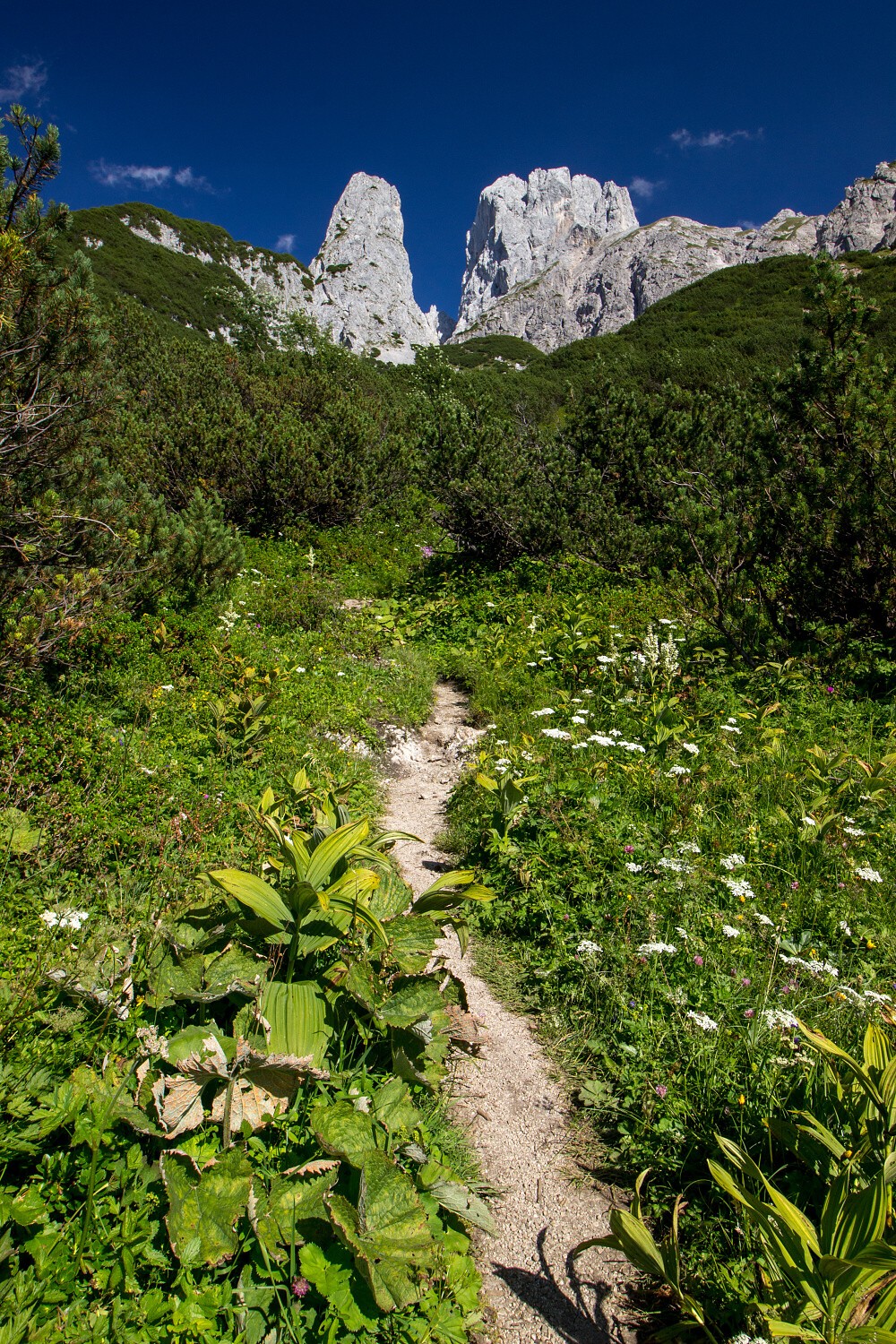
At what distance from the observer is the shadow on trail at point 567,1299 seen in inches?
78.2

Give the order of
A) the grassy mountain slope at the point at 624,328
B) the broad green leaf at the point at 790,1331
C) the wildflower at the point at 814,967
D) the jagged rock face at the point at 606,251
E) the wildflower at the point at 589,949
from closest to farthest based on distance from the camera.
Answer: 1. the broad green leaf at the point at 790,1331
2. the wildflower at the point at 814,967
3. the wildflower at the point at 589,949
4. the grassy mountain slope at the point at 624,328
5. the jagged rock face at the point at 606,251

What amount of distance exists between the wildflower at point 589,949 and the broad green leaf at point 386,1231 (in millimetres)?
1505

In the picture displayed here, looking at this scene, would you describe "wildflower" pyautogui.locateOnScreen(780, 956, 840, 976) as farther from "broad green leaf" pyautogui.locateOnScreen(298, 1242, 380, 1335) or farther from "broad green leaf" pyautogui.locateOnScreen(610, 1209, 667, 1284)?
"broad green leaf" pyautogui.locateOnScreen(298, 1242, 380, 1335)

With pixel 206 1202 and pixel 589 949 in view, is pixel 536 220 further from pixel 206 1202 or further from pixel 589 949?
pixel 206 1202

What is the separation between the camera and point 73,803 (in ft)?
12.3

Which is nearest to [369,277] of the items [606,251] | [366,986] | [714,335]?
[606,251]

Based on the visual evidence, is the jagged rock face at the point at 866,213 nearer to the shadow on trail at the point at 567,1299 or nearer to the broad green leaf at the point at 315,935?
the broad green leaf at the point at 315,935

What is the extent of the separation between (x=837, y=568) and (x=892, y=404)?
170cm

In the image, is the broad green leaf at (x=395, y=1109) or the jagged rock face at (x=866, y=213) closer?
the broad green leaf at (x=395, y=1109)

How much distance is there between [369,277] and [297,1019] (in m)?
126

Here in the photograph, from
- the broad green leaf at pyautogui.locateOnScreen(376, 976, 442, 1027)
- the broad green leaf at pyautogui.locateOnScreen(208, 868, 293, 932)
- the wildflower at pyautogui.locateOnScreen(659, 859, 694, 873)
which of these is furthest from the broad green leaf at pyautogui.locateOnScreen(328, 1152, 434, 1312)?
the wildflower at pyautogui.locateOnScreen(659, 859, 694, 873)

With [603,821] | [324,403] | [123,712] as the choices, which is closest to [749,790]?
[603,821]

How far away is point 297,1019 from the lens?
7.91 ft

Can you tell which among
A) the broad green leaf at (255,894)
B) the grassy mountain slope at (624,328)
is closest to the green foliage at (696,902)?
the broad green leaf at (255,894)
